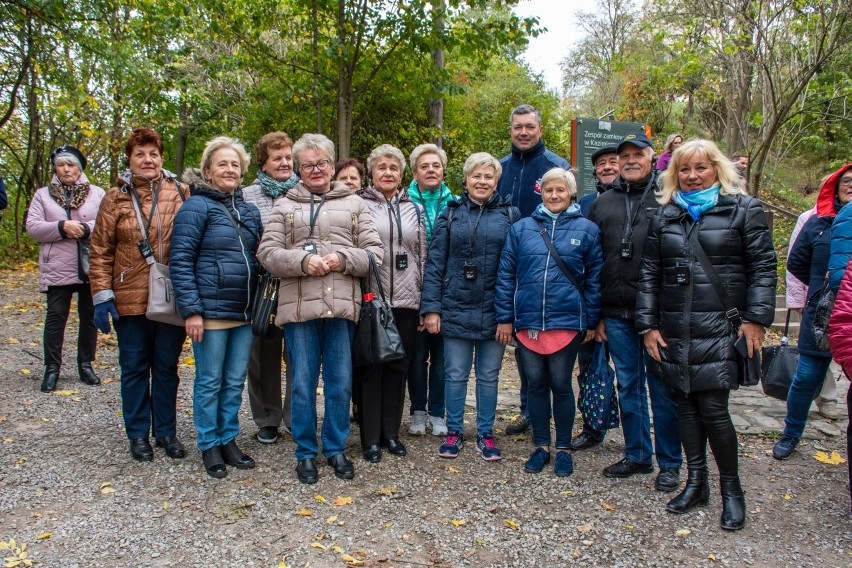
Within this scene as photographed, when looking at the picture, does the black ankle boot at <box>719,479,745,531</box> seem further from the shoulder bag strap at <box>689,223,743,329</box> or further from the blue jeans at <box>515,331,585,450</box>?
the blue jeans at <box>515,331,585,450</box>

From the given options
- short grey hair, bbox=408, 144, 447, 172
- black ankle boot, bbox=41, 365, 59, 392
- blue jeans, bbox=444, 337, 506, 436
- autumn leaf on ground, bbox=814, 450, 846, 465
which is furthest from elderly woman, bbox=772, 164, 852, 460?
black ankle boot, bbox=41, 365, 59, 392

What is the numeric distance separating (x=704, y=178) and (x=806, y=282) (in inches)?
76.3

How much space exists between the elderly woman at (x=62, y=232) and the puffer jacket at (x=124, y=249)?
182 centimetres

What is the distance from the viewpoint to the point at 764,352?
484cm

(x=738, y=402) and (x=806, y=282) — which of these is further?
(x=738, y=402)

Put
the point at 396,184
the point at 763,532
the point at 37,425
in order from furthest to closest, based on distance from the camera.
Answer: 1. the point at 37,425
2. the point at 396,184
3. the point at 763,532

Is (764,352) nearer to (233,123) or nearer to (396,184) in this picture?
(396,184)

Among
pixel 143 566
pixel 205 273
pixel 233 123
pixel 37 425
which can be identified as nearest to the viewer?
pixel 143 566

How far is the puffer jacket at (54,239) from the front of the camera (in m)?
5.72

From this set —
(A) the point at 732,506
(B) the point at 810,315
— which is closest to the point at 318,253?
(A) the point at 732,506

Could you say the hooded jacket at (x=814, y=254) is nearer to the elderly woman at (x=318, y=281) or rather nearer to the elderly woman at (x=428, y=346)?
the elderly woman at (x=428, y=346)

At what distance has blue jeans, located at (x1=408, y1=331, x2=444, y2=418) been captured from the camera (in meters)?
4.91

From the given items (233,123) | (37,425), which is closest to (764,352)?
(37,425)

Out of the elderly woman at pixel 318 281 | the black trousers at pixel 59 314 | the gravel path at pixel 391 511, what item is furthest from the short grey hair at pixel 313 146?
the black trousers at pixel 59 314
